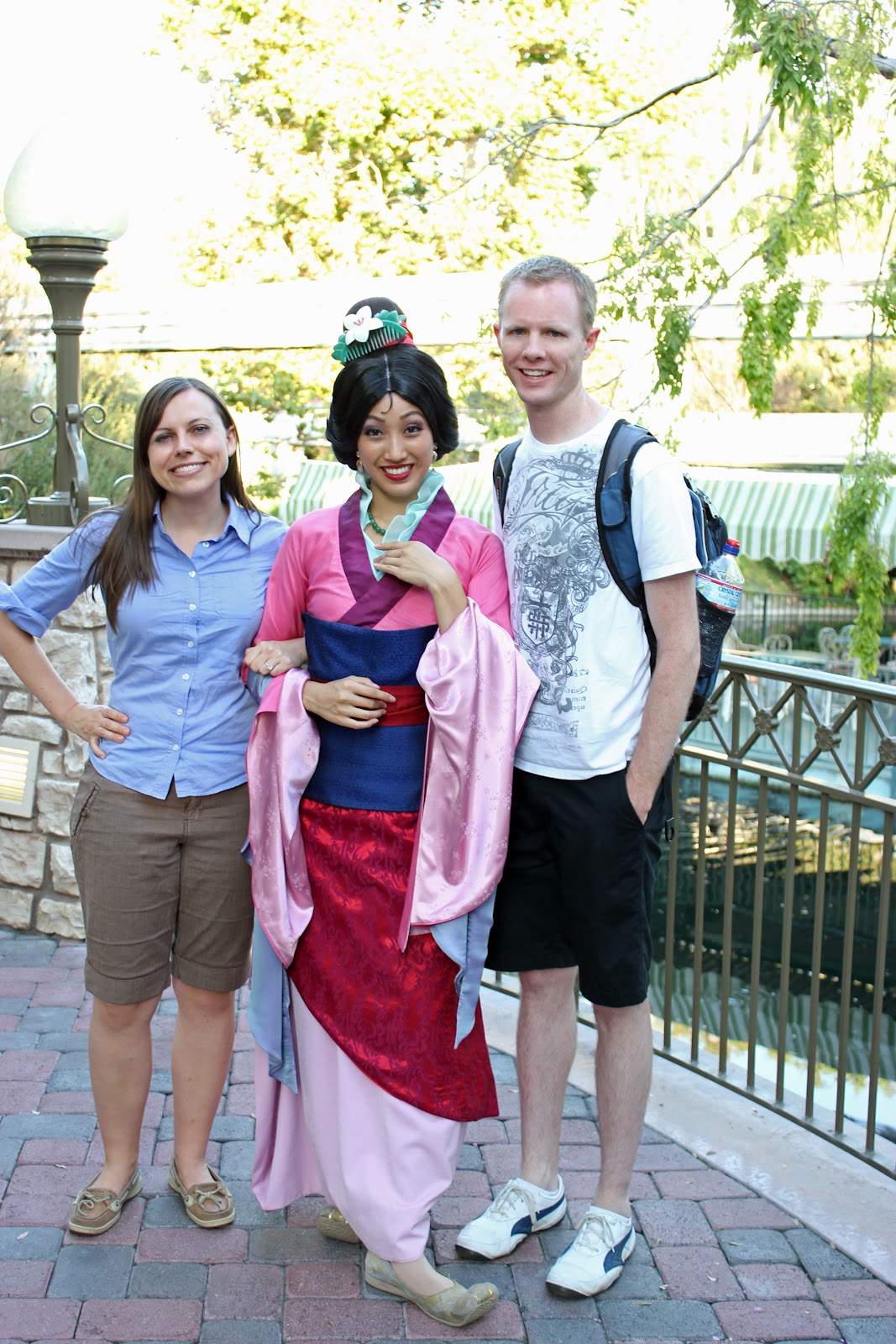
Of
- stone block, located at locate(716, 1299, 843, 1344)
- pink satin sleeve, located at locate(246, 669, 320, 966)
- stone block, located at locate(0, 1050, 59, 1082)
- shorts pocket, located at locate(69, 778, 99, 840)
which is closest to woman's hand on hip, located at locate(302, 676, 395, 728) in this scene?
pink satin sleeve, located at locate(246, 669, 320, 966)

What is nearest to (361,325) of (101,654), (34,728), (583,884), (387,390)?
(387,390)

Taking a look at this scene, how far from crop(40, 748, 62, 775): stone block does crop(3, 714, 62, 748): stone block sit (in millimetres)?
34

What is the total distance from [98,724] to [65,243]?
258 centimetres

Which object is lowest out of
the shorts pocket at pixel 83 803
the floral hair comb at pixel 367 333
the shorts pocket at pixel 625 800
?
the shorts pocket at pixel 83 803

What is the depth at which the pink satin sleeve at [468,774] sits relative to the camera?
7.25 ft

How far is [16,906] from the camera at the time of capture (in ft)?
14.3

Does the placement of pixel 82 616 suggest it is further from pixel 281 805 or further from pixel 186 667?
pixel 281 805

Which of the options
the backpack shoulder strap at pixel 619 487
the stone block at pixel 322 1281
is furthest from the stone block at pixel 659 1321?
the backpack shoulder strap at pixel 619 487

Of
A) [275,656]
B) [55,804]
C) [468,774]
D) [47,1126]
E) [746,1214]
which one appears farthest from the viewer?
[55,804]

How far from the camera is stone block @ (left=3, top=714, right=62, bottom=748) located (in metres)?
4.28

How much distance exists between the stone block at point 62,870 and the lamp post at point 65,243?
1.14 metres

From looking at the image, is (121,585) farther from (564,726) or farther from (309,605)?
(564,726)

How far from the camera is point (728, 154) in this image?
1510 centimetres

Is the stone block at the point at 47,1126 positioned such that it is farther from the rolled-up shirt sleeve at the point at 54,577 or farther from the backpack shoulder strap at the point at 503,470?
the backpack shoulder strap at the point at 503,470
